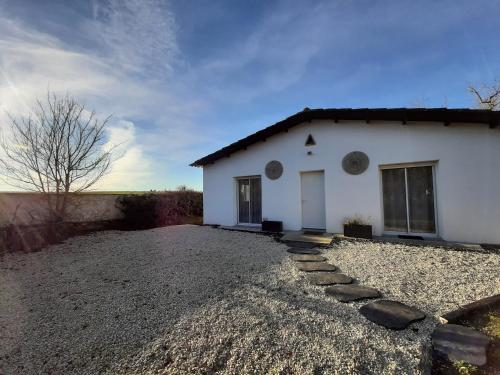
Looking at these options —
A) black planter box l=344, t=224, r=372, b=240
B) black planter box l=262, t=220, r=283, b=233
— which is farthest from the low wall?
black planter box l=344, t=224, r=372, b=240

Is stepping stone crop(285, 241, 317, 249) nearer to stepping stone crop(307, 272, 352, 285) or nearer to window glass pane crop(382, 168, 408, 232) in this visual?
stepping stone crop(307, 272, 352, 285)

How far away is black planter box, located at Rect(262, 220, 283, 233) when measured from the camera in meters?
8.88

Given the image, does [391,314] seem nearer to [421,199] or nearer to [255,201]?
[421,199]

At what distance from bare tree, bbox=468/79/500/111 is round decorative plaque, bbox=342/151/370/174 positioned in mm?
16162

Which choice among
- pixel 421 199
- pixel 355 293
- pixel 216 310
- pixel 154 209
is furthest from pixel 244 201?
pixel 216 310

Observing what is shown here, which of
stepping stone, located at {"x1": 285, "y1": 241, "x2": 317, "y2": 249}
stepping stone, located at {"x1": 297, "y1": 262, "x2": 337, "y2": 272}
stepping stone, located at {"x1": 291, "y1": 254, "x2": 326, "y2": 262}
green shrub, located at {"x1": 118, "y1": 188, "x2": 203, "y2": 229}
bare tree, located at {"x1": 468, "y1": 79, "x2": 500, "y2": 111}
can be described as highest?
bare tree, located at {"x1": 468, "y1": 79, "x2": 500, "y2": 111}

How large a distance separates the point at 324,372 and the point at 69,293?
424cm

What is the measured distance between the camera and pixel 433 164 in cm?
698

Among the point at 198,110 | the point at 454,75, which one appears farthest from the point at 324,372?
the point at 454,75

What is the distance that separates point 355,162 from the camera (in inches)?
308

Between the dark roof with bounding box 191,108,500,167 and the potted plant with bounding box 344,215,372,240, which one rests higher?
the dark roof with bounding box 191,108,500,167

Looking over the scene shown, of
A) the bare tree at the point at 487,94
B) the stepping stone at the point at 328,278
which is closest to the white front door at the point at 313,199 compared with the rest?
the stepping stone at the point at 328,278

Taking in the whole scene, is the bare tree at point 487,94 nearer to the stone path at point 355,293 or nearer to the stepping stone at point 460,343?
the stone path at point 355,293

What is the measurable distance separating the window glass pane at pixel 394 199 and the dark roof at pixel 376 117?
63.5 inches
